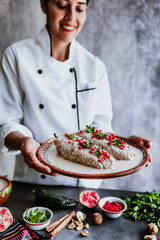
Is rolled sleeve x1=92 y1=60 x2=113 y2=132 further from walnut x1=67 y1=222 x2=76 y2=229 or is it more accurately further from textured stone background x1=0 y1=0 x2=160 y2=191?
walnut x1=67 y1=222 x2=76 y2=229

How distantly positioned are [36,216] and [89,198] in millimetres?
432

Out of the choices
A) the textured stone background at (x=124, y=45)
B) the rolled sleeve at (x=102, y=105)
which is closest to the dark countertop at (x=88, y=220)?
the rolled sleeve at (x=102, y=105)

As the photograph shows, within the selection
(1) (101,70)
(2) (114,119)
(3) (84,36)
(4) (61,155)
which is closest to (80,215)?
(4) (61,155)

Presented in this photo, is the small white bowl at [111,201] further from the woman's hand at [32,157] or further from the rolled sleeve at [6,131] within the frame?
the rolled sleeve at [6,131]

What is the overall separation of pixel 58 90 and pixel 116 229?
46.9 inches

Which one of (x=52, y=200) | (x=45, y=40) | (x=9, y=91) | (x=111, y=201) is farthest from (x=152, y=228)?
(x=45, y=40)

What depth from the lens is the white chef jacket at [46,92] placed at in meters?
2.09

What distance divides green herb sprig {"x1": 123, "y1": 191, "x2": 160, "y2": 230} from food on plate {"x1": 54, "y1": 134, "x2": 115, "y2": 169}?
1.74 feet

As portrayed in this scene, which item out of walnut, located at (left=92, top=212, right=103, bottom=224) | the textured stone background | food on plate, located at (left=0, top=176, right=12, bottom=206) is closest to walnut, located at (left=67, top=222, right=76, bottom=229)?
walnut, located at (left=92, top=212, right=103, bottom=224)

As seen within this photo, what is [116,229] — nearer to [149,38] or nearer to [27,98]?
[27,98]

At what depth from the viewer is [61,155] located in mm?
1663

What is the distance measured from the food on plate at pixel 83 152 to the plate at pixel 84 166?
32mm

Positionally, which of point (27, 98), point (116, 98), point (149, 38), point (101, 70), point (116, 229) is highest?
point (149, 38)

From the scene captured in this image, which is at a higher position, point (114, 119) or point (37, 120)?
point (37, 120)
